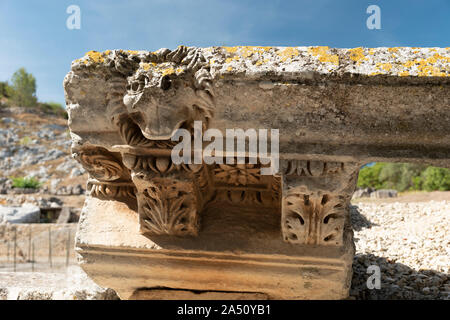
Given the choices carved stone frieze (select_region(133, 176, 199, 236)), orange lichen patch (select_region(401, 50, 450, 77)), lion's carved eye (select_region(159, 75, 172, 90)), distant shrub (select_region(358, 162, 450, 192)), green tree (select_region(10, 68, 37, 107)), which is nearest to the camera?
orange lichen patch (select_region(401, 50, 450, 77))

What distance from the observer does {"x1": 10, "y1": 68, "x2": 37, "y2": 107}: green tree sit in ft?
125

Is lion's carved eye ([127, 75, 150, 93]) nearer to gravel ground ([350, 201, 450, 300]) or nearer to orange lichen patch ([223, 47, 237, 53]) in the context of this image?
orange lichen patch ([223, 47, 237, 53])

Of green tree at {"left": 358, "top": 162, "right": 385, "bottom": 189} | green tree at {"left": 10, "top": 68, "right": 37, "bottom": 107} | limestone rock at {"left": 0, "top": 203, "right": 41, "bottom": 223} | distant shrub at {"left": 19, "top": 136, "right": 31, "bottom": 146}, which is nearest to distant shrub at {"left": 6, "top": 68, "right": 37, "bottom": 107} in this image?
green tree at {"left": 10, "top": 68, "right": 37, "bottom": 107}

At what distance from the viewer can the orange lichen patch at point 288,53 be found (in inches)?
58.3

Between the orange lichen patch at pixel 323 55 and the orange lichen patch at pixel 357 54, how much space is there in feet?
0.24

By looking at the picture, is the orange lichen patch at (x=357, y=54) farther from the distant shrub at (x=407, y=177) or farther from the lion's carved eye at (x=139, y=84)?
the distant shrub at (x=407, y=177)

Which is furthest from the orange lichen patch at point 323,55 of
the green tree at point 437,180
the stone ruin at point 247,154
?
the green tree at point 437,180

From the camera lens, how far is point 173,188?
1753 millimetres

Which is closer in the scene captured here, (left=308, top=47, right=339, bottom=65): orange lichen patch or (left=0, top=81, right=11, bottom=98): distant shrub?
(left=308, top=47, right=339, bottom=65): orange lichen patch

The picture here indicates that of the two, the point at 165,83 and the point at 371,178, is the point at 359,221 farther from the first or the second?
the point at 371,178

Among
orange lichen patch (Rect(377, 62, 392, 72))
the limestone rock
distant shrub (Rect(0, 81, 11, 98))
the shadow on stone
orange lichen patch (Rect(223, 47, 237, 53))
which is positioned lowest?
the limestone rock

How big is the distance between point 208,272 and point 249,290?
30cm

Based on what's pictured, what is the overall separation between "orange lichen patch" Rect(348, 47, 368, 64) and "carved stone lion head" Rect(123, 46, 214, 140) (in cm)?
67

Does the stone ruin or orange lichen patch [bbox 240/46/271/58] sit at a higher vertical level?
orange lichen patch [bbox 240/46/271/58]
